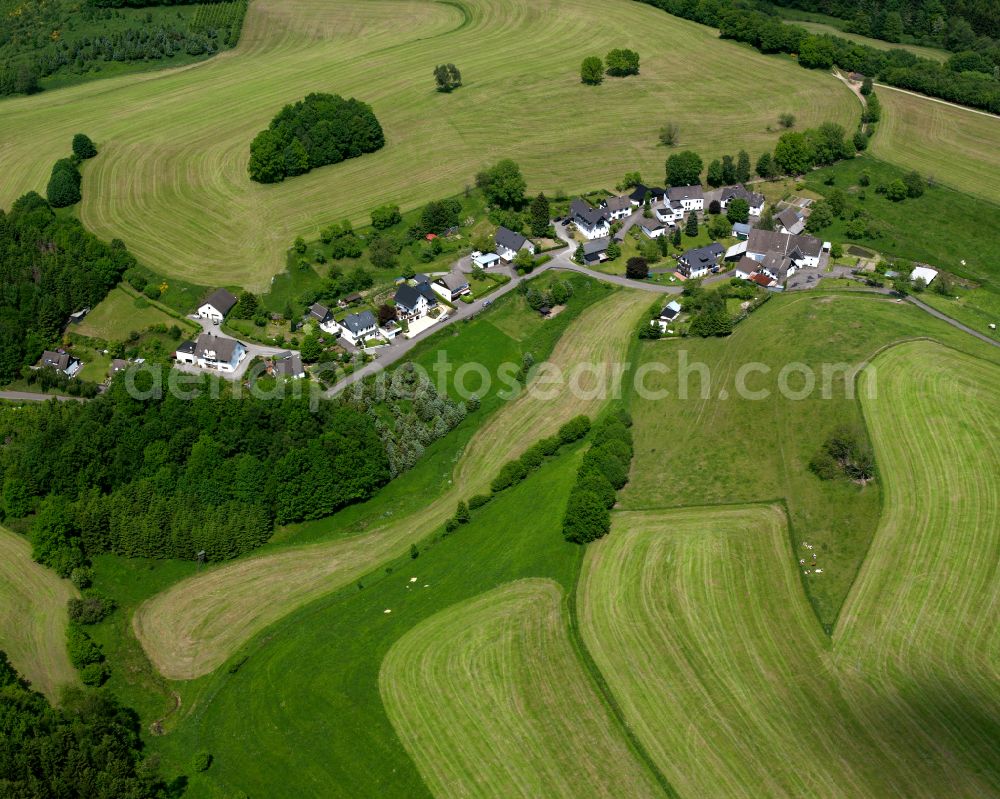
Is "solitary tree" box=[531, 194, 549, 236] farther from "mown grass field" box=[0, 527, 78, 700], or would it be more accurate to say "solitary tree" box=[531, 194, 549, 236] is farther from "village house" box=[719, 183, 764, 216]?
"mown grass field" box=[0, 527, 78, 700]

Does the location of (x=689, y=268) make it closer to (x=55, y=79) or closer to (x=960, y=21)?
(x=960, y=21)

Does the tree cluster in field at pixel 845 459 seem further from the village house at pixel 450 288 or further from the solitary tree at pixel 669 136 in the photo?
the solitary tree at pixel 669 136

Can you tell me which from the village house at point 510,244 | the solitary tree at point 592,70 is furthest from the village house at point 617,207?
the solitary tree at point 592,70

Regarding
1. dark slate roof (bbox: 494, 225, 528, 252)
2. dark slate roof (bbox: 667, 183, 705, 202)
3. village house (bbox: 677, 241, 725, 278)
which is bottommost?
village house (bbox: 677, 241, 725, 278)

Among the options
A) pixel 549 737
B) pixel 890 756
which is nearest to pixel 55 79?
pixel 549 737

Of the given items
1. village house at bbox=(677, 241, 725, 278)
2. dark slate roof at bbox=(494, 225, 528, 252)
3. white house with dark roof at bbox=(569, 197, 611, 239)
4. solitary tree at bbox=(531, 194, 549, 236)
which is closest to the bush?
village house at bbox=(677, 241, 725, 278)
